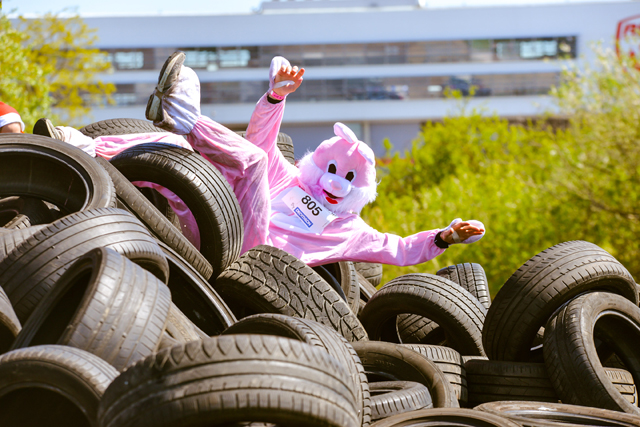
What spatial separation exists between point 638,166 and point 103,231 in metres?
8.52

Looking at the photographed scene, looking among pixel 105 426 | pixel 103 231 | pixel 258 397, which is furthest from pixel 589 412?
pixel 103 231

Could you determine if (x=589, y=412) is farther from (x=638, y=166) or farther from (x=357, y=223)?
(x=638, y=166)

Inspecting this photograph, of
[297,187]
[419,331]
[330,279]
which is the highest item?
[297,187]

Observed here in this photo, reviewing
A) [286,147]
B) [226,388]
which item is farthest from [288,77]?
[226,388]

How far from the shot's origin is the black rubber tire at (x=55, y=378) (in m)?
2.03

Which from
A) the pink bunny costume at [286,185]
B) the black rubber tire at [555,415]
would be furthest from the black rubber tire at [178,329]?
the black rubber tire at [555,415]

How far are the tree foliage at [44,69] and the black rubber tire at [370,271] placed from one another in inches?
295

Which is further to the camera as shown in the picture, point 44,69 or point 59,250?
point 44,69

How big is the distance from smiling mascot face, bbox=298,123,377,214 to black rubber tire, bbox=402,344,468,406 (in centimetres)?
147

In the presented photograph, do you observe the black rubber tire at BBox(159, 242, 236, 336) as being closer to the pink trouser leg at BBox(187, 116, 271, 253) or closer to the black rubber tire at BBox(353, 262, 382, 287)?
the pink trouser leg at BBox(187, 116, 271, 253)

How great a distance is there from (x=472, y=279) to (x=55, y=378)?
11.3ft

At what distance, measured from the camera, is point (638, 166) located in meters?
9.42

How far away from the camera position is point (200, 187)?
3.72m

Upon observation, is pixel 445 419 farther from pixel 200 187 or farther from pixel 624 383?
pixel 200 187
